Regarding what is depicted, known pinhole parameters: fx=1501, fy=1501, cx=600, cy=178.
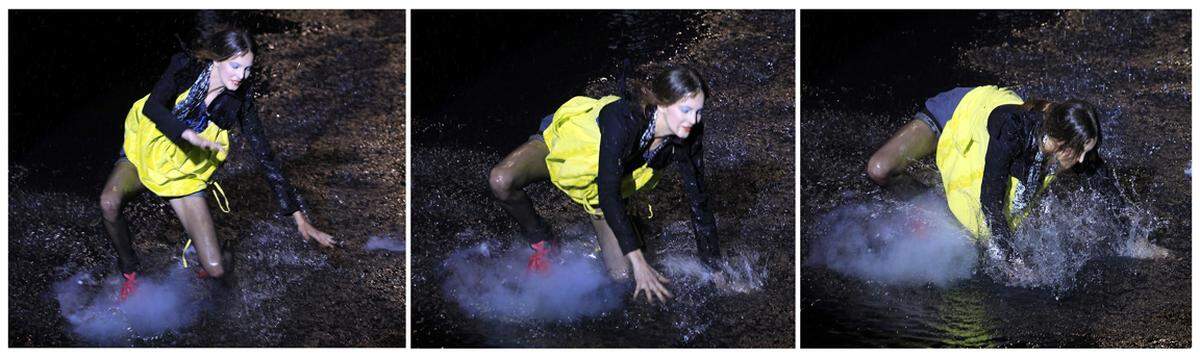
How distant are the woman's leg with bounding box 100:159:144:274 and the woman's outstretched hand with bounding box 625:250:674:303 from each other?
1486 millimetres

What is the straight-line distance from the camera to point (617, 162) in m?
4.14

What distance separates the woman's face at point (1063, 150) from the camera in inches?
166

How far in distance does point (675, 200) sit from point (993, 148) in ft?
3.04

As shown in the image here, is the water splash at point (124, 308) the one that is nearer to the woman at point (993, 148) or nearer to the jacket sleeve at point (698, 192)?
the jacket sleeve at point (698, 192)

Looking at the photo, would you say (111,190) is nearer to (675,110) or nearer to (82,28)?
(82,28)

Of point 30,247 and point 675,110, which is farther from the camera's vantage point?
point 30,247

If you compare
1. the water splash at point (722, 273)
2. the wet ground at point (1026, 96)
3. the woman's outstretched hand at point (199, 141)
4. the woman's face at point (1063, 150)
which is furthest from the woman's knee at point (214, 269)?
the woman's face at point (1063, 150)

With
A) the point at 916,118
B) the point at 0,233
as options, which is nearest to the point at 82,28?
the point at 0,233

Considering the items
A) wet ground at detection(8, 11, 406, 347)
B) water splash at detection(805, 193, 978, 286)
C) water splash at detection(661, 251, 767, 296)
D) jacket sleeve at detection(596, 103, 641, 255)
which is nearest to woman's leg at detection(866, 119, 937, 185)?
water splash at detection(805, 193, 978, 286)

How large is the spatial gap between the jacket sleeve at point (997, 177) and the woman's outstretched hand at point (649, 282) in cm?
96

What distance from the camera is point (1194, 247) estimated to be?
4.49 metres

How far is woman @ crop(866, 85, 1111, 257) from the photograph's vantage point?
4207mm

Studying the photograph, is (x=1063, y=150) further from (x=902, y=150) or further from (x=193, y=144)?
(x=193, y=144)
